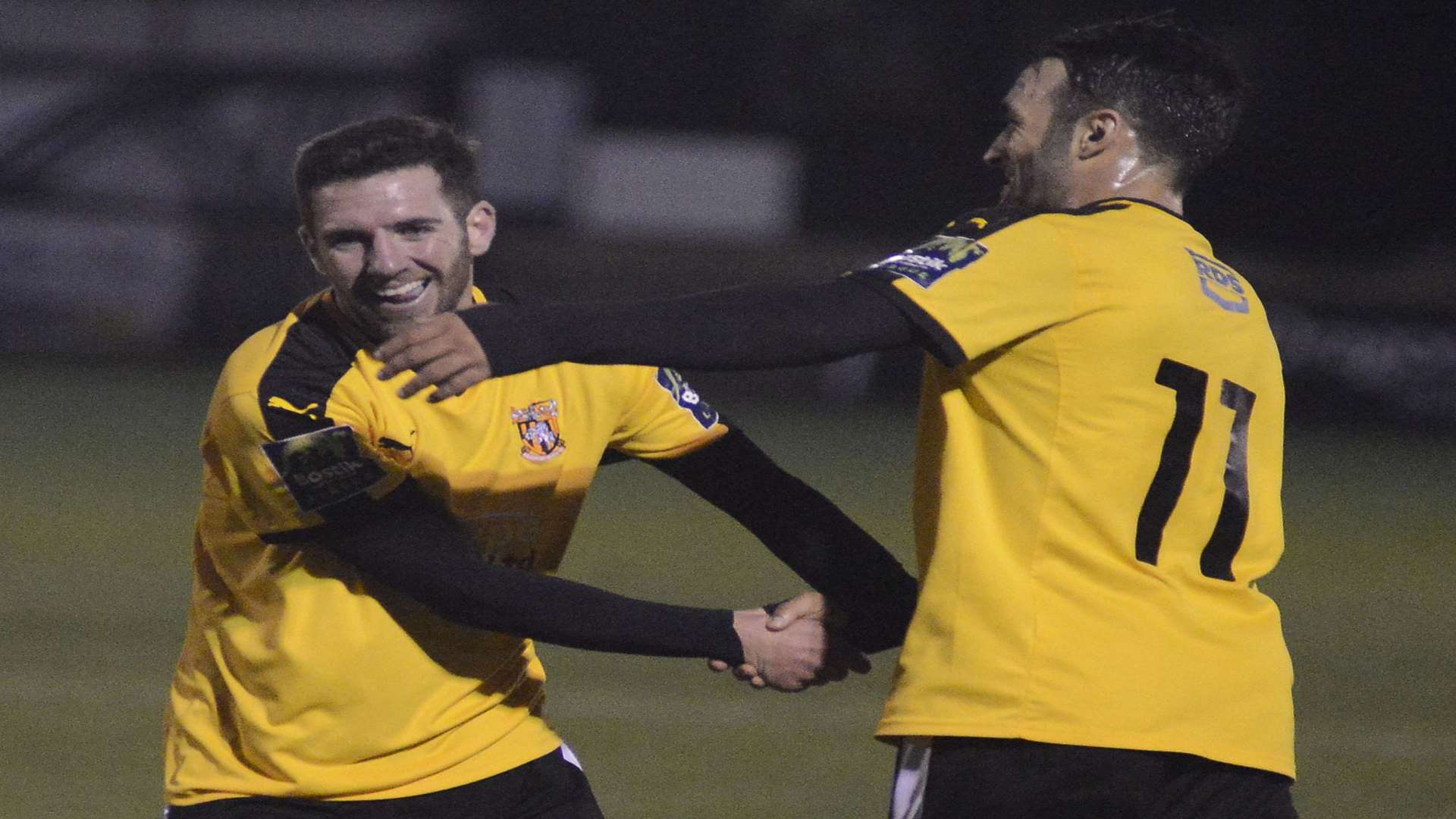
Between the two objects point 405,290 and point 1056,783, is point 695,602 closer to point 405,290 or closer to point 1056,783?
point 405,290

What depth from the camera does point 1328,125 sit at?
15062mm

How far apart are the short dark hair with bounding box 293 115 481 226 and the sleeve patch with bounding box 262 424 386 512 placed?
0.45 metres

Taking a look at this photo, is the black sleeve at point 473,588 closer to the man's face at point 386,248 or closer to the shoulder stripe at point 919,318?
the man's face at point 386,248

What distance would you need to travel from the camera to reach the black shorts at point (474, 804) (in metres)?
2.98

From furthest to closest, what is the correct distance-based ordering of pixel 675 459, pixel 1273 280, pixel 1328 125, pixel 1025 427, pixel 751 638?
pixel 1328 125 → pixel 1273 280 → pixel 675 459 → pixel 751 638 → pixel 1025 427

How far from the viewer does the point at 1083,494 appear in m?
2.41

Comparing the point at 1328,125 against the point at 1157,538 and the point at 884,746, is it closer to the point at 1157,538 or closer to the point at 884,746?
the point at 884,746

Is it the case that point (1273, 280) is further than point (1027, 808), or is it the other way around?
point (1273, 280)

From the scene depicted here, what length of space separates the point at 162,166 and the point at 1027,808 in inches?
548

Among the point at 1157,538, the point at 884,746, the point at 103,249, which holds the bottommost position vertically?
the point at 103,249

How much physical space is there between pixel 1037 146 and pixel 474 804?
4.65ft

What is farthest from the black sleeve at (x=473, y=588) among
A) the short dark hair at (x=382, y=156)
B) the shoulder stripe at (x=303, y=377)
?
the short dark hair at (x=382, y=156)

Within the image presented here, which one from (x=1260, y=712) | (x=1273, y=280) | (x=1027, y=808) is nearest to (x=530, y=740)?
(x=1027, y=808)

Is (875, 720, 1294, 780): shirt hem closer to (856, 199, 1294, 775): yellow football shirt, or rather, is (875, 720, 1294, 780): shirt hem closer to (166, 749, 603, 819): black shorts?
(856, 199, 1294, 775): yellow football shirt
